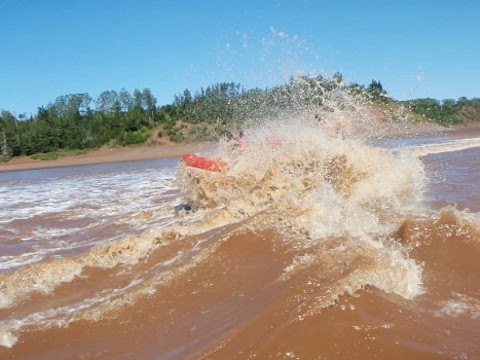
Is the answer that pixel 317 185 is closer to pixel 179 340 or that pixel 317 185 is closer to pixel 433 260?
pixel 433 260

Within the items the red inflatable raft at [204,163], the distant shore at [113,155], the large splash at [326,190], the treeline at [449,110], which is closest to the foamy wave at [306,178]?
the large splash at [326,190]

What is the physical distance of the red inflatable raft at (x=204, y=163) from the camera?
8.65m

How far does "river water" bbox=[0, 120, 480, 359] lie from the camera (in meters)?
2.95

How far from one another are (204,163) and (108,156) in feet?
120

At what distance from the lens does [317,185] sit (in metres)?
7.26

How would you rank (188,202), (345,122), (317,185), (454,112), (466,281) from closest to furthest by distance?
(466,281) < (317,185) < (188,202) < (345,122) < (454,112)

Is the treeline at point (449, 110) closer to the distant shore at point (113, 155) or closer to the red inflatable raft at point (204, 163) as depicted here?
the distant shore at point (113, 155)

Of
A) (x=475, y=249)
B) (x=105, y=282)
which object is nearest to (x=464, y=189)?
(x=475, y=249)

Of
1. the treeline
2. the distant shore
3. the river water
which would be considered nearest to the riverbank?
the distant shore

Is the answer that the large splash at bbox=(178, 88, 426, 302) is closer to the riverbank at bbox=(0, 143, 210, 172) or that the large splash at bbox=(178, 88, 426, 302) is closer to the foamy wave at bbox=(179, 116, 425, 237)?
the foamy wave at bbox=(179, 116, 425, 237)

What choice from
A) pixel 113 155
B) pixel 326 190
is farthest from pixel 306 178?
pixel 113 155

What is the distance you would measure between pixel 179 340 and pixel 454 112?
62.8 metres

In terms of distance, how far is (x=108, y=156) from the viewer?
43625 millimetres

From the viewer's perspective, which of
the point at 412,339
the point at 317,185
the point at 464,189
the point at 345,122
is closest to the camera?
the point at 412,339
